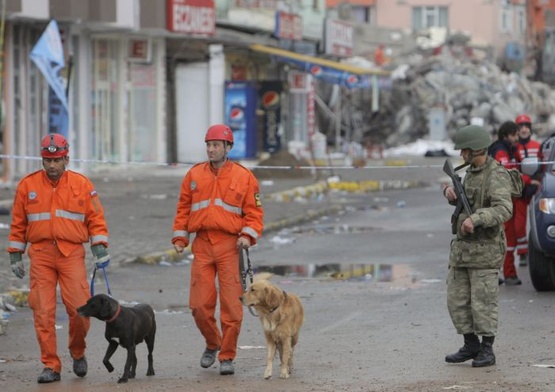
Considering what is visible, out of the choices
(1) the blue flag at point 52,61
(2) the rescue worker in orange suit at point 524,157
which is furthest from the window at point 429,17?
(2) the rescue worker in orange suit at point 524,157

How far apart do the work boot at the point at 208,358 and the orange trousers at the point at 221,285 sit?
0.43ft

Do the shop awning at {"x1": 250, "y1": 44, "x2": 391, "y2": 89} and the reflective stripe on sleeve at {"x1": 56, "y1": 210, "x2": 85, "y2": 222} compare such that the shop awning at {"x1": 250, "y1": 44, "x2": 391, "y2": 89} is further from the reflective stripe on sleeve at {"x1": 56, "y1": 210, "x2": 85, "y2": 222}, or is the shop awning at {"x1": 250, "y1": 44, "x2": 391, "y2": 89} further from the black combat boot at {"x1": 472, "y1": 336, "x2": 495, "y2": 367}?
the reflective stripe on sleeve at {"x1": 56, "y1": 210, "x2": 85, "y2": 222}

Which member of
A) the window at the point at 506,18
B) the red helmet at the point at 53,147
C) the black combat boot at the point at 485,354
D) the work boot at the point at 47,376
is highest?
the window at the point at 506,18

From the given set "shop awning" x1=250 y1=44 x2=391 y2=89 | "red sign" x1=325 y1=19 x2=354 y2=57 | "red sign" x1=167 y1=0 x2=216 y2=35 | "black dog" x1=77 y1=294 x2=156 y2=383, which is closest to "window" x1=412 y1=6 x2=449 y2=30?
"red sign" x1=325 y1=19 x2=354 y2=57

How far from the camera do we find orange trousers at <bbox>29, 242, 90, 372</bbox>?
33.1ft

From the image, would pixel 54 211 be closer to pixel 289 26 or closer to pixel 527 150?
pixel 527 150

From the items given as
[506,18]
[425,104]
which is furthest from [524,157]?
[506,18]

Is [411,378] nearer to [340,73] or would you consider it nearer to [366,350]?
[366,350]

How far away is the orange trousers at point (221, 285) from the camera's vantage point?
404 inches

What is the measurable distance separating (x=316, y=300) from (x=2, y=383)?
517 cm

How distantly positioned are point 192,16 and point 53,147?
26.8 metres

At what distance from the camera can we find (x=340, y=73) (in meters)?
42.8

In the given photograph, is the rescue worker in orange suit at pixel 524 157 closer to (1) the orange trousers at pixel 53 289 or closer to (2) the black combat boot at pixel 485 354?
(2) the black combat boot at pixel 485 354

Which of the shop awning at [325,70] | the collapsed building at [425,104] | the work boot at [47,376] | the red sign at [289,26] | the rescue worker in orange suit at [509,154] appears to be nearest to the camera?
the work boot at [47,376]
